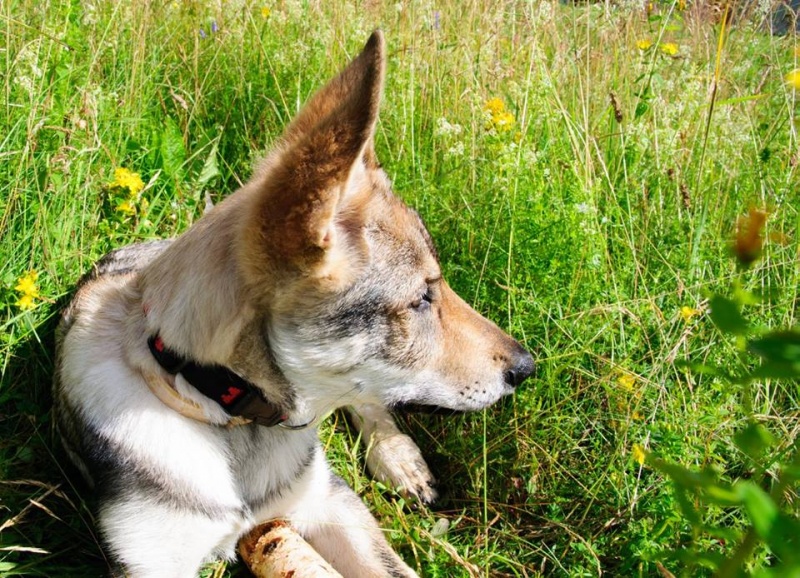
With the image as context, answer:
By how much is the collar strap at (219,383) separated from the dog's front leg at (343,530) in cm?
56

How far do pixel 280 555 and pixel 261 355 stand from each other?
2.56ft

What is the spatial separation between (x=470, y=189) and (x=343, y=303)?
1.50 meters

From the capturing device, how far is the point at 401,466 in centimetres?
315

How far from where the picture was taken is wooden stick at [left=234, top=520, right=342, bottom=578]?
97.3 inches

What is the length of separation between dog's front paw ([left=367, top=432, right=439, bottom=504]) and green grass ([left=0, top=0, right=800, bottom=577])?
0.07 meters

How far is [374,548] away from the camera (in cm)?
269

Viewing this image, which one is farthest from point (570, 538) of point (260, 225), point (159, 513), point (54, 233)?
point (54, 233)

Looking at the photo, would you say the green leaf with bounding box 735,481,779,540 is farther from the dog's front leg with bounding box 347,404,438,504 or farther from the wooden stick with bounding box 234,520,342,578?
the dog's front leg with bounding box 347,404,438,504

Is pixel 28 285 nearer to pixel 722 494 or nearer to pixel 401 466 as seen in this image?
pixel 401 466

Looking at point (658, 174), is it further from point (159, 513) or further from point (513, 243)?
point (159, 513)

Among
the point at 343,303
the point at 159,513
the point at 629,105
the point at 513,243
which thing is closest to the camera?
the point at 343,303

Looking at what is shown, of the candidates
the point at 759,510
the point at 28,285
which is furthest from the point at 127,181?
the point at 759,510

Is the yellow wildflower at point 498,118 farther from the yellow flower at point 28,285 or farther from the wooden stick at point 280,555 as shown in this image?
the yellow flower at point 28,285

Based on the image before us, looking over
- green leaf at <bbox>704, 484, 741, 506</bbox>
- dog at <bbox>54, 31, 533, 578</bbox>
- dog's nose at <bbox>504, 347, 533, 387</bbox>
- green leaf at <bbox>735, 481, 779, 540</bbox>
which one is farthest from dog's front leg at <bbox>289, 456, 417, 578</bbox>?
green leaf at <bbox>735, 481, 779, 540</bbox>
